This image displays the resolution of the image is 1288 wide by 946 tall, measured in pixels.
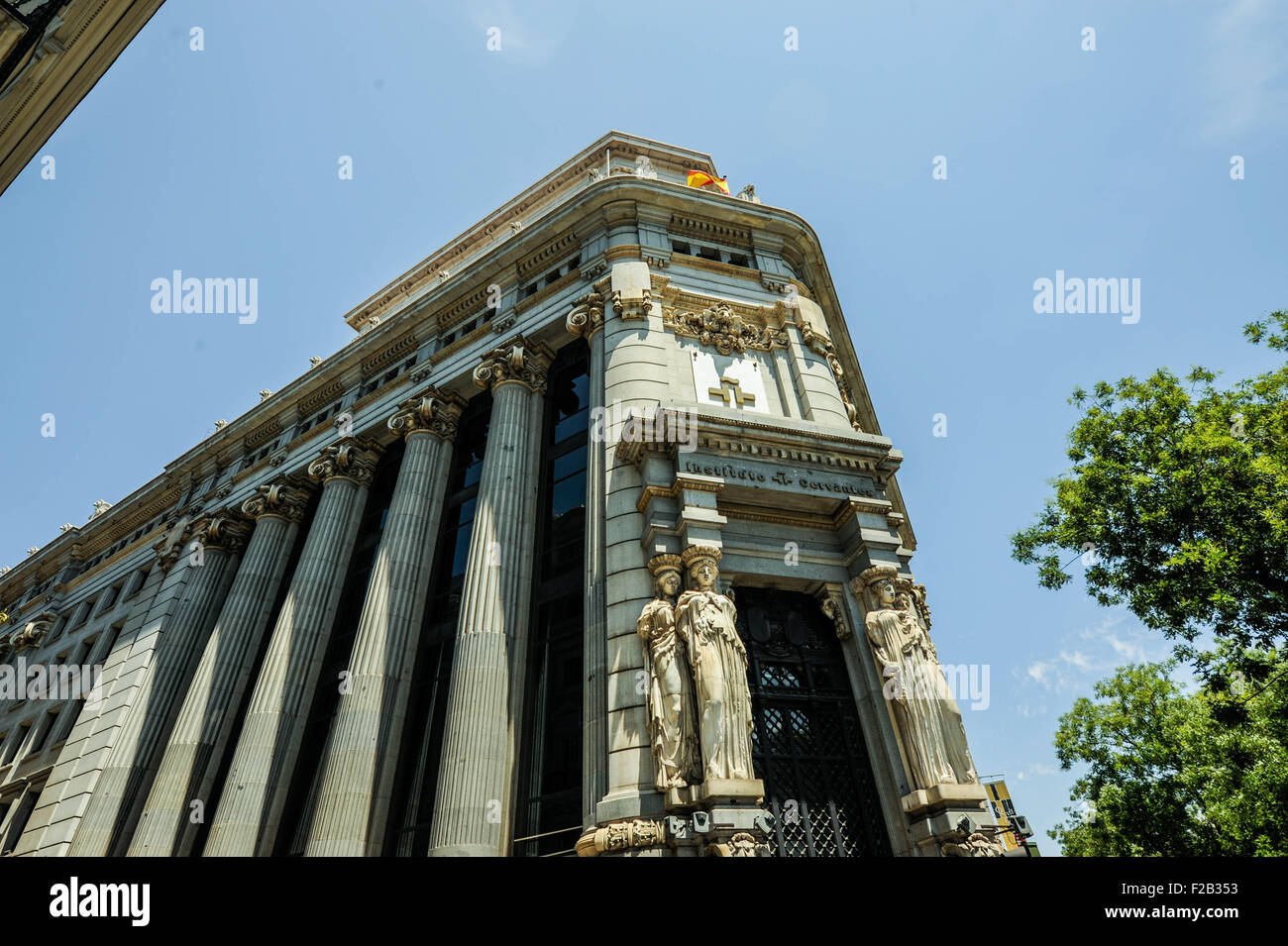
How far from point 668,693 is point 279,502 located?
22.1 meters

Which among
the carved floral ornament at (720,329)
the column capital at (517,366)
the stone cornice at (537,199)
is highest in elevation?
the stone cornice at (537,199)

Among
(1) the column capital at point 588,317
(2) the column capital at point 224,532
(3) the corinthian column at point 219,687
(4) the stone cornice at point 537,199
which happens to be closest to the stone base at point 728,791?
(1) the column capital at point 588,317

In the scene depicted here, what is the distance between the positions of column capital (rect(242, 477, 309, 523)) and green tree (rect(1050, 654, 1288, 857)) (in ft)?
108

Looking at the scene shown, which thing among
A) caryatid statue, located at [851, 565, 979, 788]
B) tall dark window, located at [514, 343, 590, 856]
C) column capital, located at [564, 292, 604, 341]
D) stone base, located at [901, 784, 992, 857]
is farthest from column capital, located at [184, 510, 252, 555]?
stone base, located at [901, 784, 992, 857]

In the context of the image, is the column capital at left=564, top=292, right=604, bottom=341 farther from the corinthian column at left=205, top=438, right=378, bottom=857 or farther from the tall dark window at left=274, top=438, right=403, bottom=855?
the corinthian column at left=205, top=438, right=378, bottom=857

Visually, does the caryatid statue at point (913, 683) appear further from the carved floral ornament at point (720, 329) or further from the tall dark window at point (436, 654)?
the tall dark window at point (436, 654)

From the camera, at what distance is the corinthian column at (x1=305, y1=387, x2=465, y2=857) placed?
1653 centimetres

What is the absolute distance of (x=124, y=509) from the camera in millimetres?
39000

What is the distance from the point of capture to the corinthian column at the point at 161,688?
22.1 meters

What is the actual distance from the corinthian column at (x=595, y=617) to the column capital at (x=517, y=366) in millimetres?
2791

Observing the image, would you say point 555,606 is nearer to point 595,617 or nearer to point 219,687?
point 595,617

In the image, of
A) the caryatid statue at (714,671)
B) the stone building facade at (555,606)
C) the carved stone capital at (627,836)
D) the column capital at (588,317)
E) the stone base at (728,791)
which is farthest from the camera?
the column capital at (588,317)
